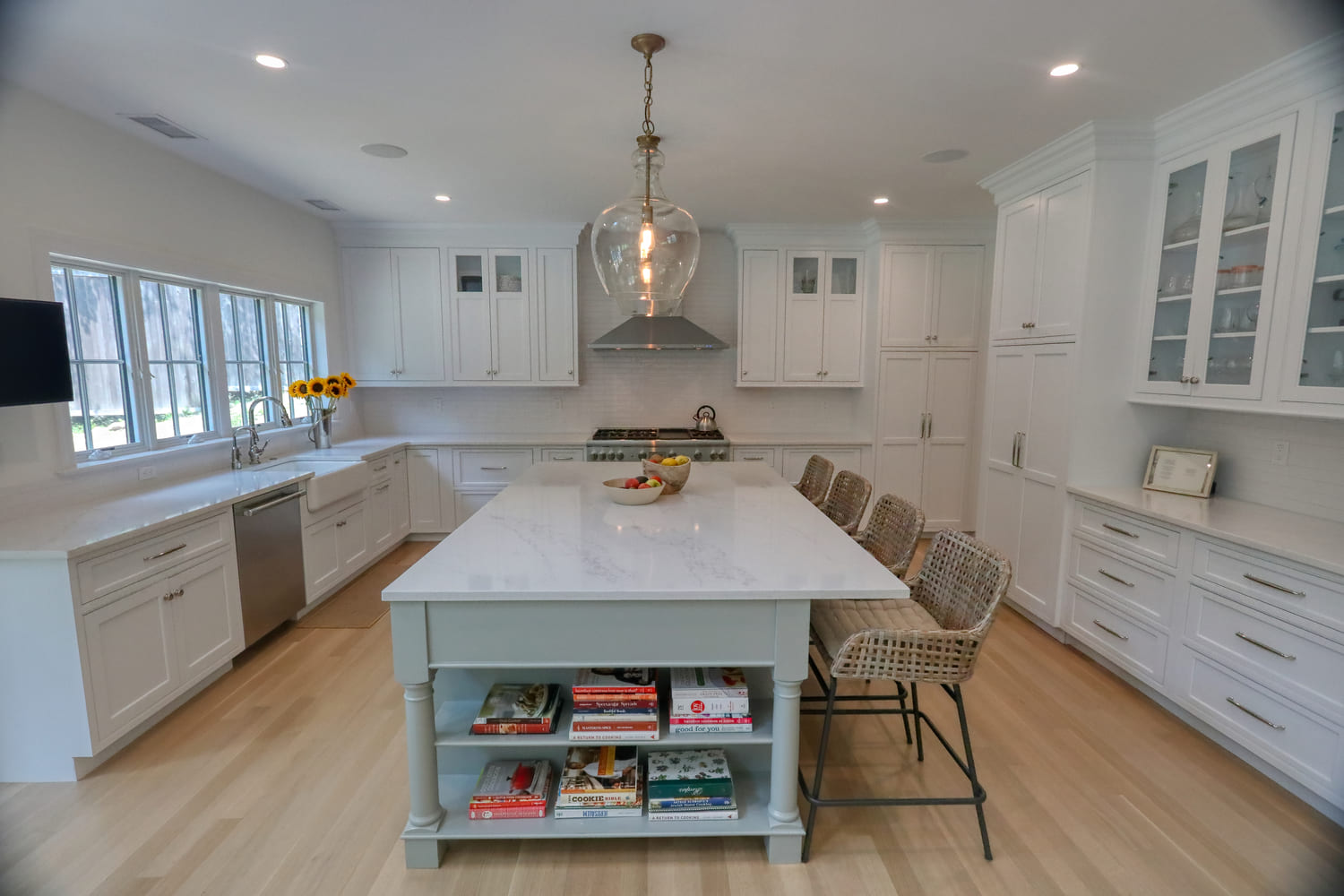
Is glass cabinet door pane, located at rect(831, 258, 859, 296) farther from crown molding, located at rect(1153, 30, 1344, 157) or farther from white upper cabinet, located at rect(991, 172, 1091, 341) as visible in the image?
crown molding, located at rect(1153, 30, 1344, 157)

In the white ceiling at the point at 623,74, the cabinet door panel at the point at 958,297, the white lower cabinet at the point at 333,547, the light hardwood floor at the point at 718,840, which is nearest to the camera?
the light hardwood floor at the point at 718,840

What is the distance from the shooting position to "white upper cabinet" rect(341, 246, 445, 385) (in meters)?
4.86

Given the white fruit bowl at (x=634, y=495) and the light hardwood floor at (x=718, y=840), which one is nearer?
the light hardwood floor at (x=718, y=840)

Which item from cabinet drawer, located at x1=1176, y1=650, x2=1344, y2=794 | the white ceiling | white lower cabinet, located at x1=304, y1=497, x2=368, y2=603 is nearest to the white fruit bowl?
the white ceiling

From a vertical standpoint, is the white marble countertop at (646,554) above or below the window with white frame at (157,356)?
below

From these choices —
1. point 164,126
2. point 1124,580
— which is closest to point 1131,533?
point 1124,580

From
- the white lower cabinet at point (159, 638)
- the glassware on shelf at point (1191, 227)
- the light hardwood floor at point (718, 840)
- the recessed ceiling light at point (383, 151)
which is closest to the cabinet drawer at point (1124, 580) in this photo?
the light hardwood floor at point (718, 840)

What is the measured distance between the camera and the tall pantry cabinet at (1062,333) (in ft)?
9.56

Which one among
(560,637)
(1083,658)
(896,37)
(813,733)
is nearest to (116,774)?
(560,637)

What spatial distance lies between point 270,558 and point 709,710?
2.57 metres

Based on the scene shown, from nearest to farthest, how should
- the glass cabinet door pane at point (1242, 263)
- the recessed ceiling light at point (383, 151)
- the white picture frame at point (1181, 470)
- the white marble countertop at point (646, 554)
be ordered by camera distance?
the white marble countertop at point (646, 554), the glass cabinet door pane at point (1242, 263), the white picture frame at point (1181, 470), the recessed ceiling light at point (383, 151)

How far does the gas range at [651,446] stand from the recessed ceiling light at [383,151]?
2352 millimetres

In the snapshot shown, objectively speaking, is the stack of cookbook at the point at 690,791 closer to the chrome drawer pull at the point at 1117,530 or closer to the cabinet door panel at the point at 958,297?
the chrome drawer pull at the point at 1117,530

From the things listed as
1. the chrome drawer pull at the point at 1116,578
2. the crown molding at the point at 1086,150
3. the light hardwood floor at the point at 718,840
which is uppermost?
the crown molding at the point at 1086,150
